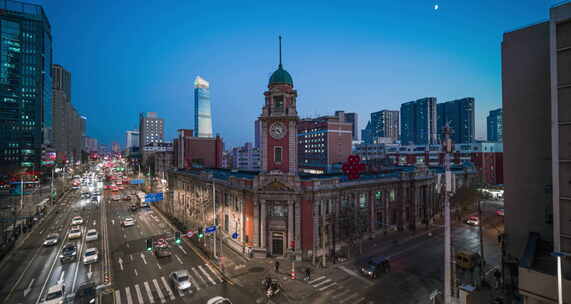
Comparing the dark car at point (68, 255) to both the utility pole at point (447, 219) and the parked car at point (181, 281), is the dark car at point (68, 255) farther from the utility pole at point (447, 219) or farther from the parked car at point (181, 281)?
the utility pole at point (447, 219)

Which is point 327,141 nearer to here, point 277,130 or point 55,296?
point 277,130

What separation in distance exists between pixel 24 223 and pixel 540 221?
75161mm

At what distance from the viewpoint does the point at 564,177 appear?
1256 cm

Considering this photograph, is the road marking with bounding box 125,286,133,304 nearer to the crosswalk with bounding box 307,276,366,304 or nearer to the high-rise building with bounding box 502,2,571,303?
the crosswalk with bounding box 307,276,366,304

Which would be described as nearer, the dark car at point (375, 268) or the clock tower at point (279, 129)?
Answer: the dark car at point (375, 268)

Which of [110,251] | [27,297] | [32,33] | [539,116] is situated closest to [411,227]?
[539,116]

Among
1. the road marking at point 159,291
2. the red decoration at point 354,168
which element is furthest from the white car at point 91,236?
the red decoration at point 354,168

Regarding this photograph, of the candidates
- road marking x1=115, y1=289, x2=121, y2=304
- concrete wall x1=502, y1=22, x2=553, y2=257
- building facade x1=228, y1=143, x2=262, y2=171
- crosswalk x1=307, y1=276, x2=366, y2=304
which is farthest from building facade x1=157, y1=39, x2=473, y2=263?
building facade x1=228, y1=143, x2=262, y2=171

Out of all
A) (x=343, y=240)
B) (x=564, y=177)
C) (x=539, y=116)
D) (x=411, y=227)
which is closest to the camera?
(x=564, y=177)

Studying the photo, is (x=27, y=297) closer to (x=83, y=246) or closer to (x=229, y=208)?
(x=83, y=246)

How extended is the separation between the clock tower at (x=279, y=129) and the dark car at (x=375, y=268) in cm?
1480

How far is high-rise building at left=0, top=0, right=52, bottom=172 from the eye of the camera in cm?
10634

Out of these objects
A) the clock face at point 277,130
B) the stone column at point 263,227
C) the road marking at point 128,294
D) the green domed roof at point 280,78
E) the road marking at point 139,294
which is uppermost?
the green domed roof at point 280,78

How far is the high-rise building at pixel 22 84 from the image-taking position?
4187 inches
